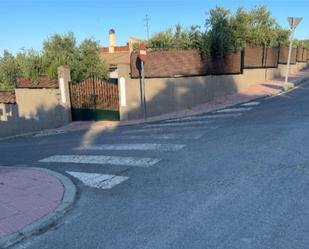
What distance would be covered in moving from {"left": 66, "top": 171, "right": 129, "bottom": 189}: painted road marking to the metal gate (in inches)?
327

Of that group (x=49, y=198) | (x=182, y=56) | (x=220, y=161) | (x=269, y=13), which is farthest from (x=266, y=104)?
(x=269, y=13)

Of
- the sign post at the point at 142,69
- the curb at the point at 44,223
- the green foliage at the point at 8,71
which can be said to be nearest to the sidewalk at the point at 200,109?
the sign post at the point at 142,69

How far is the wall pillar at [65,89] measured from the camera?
1630 cm

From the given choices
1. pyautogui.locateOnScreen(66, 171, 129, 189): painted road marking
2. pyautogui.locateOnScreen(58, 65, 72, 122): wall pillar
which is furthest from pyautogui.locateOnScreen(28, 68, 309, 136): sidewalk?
pyautogui.locateOnScreen(66, 171, 129, 189): painted road marking

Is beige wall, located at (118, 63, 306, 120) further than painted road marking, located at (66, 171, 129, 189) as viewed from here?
Yes

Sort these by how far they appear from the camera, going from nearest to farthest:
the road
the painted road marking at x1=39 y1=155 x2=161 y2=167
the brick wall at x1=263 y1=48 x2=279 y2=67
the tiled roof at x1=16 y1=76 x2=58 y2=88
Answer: the road → the painted road marking at x1=39 y1=155 x2=161 y2=167 → the tiled roof at x1=16 y1=76 x2=58 y2=88 → the brick wall at x1=263 y1=48 x2=279 y2=67

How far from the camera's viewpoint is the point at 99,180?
6.14 m

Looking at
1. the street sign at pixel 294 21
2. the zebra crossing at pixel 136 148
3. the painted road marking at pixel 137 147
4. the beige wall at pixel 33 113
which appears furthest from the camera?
the beige wall at pixel 33 113

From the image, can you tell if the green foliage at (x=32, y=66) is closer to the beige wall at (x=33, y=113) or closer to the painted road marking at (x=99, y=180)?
the beige wall at (x=33, y=113)

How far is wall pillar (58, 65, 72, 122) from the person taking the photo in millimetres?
16297

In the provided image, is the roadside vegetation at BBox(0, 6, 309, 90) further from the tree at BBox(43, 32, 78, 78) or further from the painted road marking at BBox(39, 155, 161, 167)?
the painted road marking at BBox(39, 155, 161, 167)

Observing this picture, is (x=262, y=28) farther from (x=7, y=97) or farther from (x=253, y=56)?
(x=7, y=97)

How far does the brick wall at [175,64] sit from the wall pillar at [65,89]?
12.9 ft

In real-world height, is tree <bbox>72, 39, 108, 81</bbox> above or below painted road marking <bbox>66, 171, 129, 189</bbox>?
above
